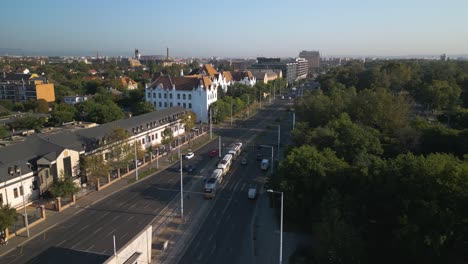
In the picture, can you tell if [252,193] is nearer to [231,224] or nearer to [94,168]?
[231,224]

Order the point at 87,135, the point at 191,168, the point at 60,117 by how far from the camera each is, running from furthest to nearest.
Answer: the point at 60,117 → the point at 191,168 → the point at 87,135

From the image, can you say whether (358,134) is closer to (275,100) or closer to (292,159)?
(292,159)

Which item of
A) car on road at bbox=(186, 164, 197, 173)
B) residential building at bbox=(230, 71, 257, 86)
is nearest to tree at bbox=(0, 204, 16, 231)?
car on road at bbox=(186, 164, 197, 173)

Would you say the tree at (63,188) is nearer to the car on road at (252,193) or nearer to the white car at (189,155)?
the car on road at (252,193)

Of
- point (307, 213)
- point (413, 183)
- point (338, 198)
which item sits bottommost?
point (307, 213)

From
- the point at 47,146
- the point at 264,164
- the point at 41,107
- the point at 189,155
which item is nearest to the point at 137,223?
the point at 47,146

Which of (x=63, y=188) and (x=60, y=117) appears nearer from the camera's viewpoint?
(x=63, y=188)

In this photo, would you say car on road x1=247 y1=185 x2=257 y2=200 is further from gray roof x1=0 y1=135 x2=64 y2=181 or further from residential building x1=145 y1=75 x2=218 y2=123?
residential building x1=145 y1=75 x2=218 y2=123

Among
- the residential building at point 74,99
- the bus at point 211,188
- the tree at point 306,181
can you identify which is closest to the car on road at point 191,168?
the bus at point 211,188

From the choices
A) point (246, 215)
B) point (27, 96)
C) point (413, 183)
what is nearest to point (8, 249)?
point (246, 215)
